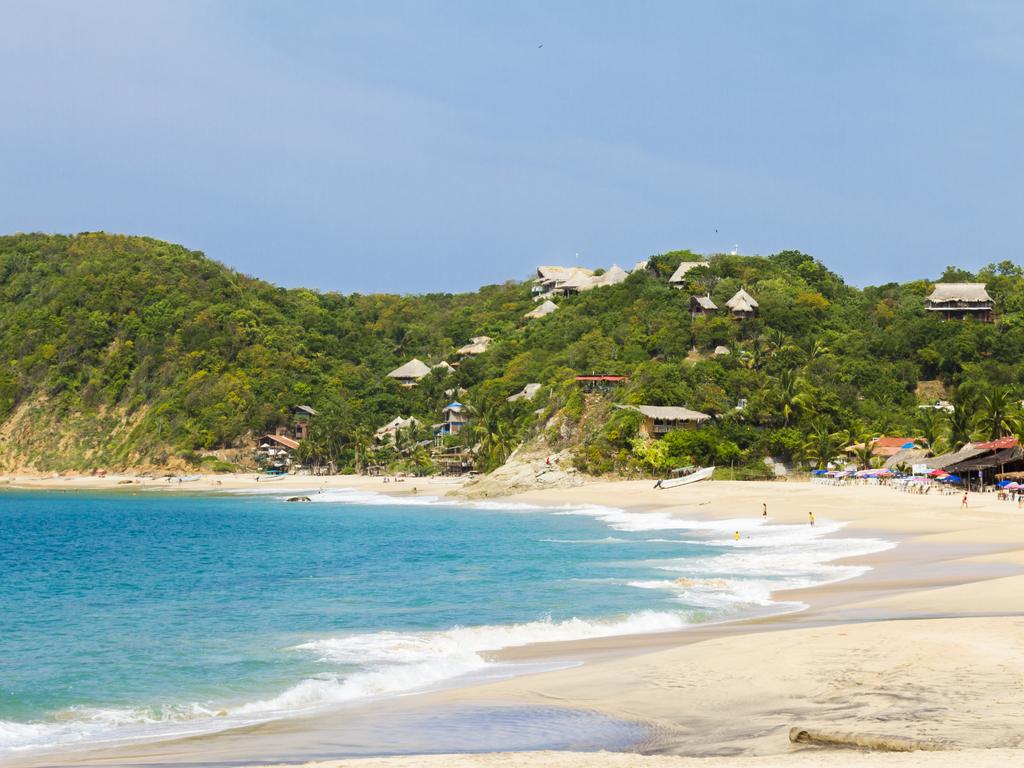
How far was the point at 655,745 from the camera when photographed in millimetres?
10250

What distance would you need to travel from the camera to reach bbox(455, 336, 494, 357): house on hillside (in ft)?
385

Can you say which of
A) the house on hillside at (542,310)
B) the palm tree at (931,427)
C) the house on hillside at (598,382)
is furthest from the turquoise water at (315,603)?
the house on hillside at (542,310)

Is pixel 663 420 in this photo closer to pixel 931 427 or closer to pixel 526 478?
pixel 526 478

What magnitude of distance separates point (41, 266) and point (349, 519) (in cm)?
10442

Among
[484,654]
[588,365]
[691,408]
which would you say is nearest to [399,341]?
[588,365]

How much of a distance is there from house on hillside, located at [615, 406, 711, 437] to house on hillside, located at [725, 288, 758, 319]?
20.4m

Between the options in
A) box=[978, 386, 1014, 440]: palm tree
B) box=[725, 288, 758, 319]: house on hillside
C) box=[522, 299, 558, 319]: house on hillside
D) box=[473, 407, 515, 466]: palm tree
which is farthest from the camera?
box=[522, 299, 558, 319]: house on hillside

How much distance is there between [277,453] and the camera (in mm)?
106438

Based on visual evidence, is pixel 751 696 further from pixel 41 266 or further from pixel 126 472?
pixel 41 266

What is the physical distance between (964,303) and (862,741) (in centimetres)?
8477

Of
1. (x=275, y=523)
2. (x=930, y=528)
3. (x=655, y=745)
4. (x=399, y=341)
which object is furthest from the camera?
(x=399, y=341)

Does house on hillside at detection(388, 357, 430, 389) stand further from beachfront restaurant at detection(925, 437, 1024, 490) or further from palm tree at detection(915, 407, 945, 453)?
beachfront restaurant at detection(925, 437, 1024, 490)

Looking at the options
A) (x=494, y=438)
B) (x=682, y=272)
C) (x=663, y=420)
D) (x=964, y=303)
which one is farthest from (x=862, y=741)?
(x=682, y=272)

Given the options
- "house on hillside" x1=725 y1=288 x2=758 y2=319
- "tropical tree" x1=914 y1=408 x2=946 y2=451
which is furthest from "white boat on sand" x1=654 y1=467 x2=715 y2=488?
"house on hillside" x1=725 y1=288 x2=758 y2=319
